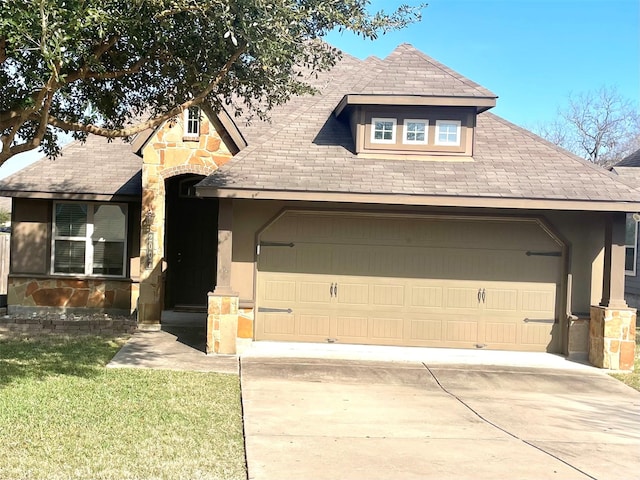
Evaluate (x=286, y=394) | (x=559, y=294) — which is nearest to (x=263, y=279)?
(x=286, y=394)

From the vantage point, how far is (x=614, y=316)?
9.63m

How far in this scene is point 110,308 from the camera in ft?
42.0

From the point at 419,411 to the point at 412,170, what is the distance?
4.94 metres

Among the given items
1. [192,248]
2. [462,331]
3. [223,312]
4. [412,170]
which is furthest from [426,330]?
[192,248]

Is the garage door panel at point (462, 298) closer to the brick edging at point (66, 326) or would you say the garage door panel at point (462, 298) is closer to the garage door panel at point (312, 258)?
the garage door panel at point (312, 258)

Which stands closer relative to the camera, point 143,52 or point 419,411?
point 419,411

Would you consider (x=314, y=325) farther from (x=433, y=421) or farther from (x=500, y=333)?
(x=433, y=421)

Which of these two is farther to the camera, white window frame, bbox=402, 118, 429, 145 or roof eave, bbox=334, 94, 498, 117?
white window frame, bbox=402, 118, 429, 145

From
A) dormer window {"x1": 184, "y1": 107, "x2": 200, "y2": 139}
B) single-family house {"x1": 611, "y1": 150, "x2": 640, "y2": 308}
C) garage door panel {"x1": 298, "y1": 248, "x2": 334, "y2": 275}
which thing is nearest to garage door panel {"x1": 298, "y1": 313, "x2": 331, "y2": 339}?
garage door panel {"x1": 298, "y1": 248, "x2": 334, "y2": 275}

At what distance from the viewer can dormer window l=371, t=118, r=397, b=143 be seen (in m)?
11.0

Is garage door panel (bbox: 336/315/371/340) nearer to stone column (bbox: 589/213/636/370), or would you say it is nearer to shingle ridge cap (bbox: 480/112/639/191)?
stone column (bbox: 589/213/636/370)

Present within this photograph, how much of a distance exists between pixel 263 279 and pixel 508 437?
5633 millimetres

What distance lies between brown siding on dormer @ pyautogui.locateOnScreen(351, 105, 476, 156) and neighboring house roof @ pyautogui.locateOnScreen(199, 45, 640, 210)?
8.7 inches

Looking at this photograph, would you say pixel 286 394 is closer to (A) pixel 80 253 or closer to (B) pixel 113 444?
(B) pixel 113 444
